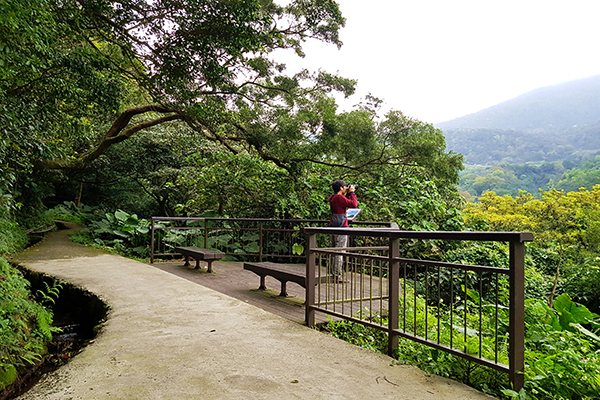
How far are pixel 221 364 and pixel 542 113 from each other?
205m

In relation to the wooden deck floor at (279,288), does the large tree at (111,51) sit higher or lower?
higher

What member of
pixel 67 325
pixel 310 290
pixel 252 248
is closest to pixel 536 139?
pixel 252 248

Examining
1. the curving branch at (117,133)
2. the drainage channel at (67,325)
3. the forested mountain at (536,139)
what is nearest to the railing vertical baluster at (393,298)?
the drainage channel at (67,325)

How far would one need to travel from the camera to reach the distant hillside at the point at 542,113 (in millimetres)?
154625

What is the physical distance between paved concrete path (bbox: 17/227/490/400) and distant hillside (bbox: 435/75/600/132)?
155085 millimetres

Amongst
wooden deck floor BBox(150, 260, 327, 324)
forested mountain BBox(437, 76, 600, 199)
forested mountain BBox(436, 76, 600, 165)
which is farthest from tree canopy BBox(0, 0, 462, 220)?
forested mountain BBox(436, 76, 600, 165)

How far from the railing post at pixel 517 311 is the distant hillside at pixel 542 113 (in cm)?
15579

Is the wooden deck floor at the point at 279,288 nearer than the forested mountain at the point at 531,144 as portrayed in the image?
Yes

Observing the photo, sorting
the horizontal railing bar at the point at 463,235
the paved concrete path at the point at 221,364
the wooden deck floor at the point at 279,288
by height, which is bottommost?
the wooden deck floor at the point at 279,288

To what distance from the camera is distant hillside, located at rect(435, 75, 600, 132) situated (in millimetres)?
154625

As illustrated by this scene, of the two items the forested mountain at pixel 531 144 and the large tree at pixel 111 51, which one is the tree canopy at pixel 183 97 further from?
the forested mountain at pixel 531 144

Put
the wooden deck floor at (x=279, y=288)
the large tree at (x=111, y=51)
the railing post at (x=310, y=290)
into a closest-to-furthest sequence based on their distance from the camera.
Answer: the railing post at (x=310, y=290) → the wooden deck floor at (x=279, y=288) → the large tree at (x=111, y=51)

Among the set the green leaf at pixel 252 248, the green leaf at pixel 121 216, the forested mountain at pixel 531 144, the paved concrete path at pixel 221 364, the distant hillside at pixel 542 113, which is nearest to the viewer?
the paved concrete path at pixel 221 364

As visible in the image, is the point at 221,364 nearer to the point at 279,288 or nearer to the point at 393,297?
the point at 393,297
